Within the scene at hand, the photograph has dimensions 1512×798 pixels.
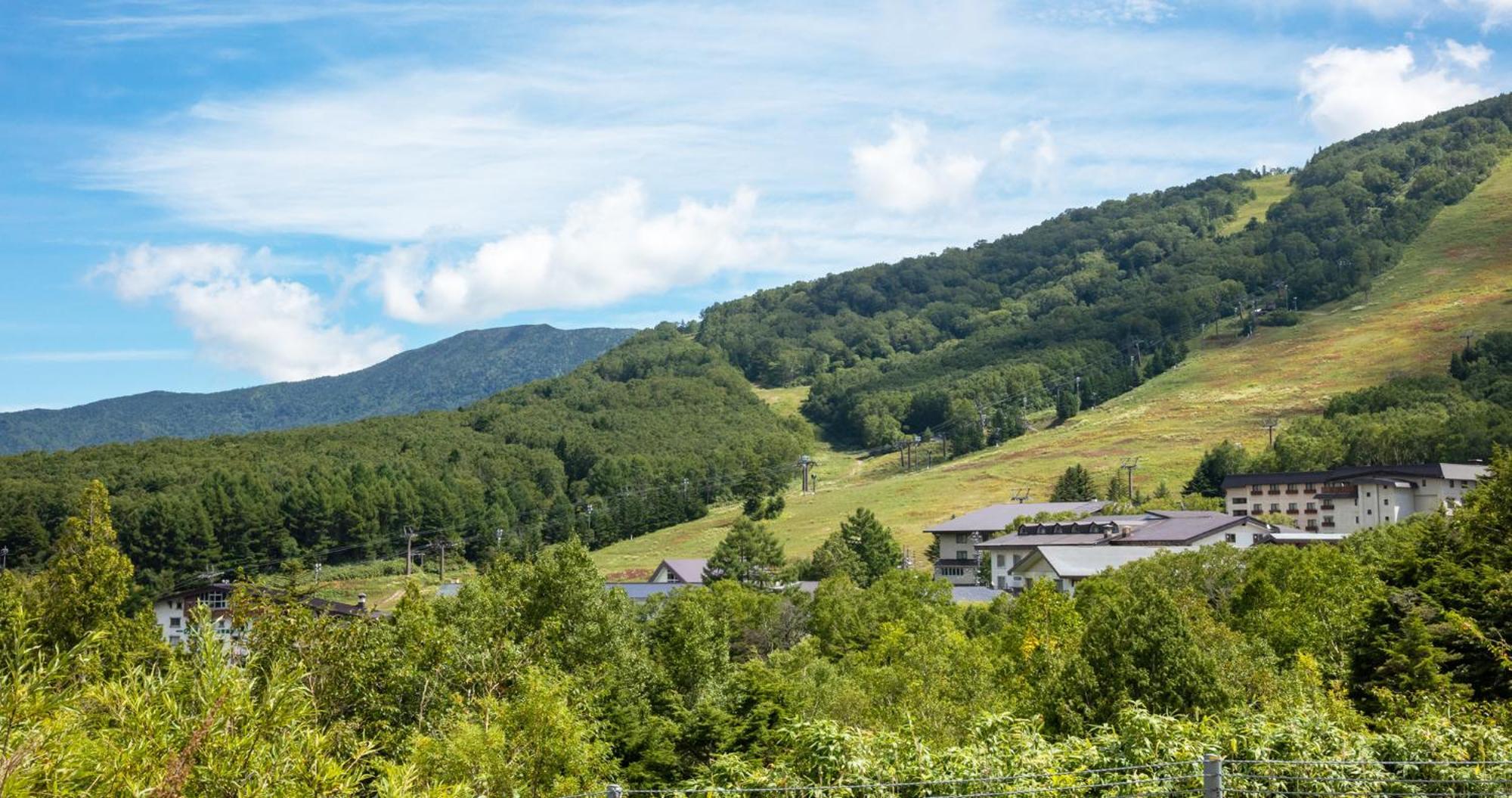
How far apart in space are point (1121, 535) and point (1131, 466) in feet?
127

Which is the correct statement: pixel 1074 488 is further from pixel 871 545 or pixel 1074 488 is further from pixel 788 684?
pixel 788 684

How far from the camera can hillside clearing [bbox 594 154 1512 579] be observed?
139m

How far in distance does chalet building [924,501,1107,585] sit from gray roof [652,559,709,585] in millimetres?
21519

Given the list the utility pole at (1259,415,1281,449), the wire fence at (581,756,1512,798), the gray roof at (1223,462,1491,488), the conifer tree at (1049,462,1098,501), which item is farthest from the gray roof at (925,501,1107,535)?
the wire fence at (581,756,1512,798)

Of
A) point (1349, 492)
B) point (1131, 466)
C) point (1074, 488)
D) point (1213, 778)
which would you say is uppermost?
point (1213, 778)

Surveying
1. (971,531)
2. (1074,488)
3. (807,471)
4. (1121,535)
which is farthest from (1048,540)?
(807,471)

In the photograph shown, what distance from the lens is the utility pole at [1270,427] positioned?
143 meters

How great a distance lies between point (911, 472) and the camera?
17025cm

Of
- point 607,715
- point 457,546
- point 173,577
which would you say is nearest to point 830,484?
point 457,546

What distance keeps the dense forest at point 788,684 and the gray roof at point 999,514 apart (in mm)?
45028

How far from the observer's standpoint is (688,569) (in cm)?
11000

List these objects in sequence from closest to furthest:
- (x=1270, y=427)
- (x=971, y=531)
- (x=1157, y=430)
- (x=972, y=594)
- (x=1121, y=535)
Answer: (x=972, y=594)
(x=1121, y=535)
(x=971, y=531)
(x=1270, y=427)
(x=1157, y=430)

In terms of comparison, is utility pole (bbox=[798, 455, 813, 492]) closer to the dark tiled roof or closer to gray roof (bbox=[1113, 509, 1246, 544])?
the dark tiled roof

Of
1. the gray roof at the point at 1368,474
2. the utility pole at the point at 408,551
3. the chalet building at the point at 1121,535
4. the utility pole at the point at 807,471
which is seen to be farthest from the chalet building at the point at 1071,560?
the utility pole at the point at 807,471
